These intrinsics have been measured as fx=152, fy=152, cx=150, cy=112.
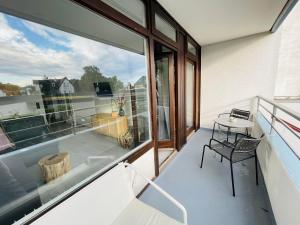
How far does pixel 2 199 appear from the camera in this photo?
974 millimetres

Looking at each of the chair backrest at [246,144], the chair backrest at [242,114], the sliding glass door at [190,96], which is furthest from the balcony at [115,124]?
the chair backrest at [242,114]

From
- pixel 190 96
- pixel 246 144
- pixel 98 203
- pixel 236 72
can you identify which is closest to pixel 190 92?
pixel 190 96

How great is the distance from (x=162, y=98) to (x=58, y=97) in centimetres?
197

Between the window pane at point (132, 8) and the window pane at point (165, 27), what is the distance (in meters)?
0.35

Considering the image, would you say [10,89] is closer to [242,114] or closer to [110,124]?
[110,124]

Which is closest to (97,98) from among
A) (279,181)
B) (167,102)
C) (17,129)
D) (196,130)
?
(17,129)

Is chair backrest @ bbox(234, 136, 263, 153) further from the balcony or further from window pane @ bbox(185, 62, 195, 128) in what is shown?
window pane @ bbox(185, 62, 195, 128)

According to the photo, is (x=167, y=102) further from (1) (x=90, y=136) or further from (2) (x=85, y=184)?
(2) (x=85, y=184)

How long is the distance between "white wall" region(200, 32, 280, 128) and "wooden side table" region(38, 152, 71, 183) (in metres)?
→ 3.74

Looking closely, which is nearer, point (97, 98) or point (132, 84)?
point (97, 98)

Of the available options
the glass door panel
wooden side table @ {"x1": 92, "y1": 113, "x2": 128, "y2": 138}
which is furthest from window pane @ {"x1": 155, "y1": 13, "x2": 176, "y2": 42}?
wooden side table @ {"x1": 92, "y1": 113, "x2": 128, "y2": 138}

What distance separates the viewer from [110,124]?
1803 mm

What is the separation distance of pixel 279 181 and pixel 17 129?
6.95 ft

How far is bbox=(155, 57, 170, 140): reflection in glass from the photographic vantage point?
113 inches
